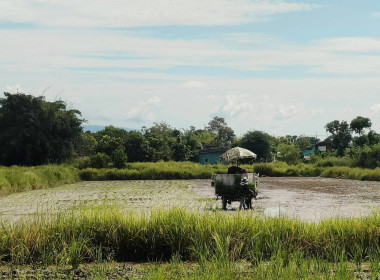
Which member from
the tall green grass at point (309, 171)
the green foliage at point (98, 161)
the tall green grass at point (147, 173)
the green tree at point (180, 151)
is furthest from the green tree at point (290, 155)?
the green foliage at point (98, 161)

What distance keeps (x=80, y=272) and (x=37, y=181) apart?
18639mm

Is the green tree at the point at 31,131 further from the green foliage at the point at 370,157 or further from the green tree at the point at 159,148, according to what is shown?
the green foliage at the point at 370,157

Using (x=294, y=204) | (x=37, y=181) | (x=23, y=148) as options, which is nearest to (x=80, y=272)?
(x=294, y=204)

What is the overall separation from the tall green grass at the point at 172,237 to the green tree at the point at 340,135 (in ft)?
163

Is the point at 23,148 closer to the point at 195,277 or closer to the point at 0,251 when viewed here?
the point at 0,251

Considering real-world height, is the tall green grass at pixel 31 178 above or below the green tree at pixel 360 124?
below

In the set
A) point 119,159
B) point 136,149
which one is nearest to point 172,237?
point 119,159

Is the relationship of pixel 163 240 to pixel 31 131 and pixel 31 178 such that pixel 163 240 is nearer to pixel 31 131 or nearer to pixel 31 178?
pixel 31 178

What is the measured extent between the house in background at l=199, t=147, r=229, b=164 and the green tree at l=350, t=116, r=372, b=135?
13.8m

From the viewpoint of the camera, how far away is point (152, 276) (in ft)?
17.1

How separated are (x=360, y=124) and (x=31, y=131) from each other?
3474 centimetres

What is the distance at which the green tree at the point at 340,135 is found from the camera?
5631 cm

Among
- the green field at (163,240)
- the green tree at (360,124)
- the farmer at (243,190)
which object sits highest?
the green tree at (360,124)

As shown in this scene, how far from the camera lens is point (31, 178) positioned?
937 inches
